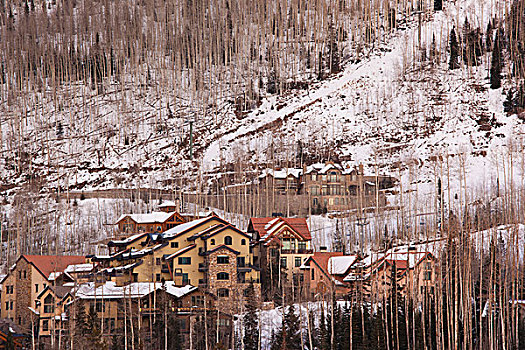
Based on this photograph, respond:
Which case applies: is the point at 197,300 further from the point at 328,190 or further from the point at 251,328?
the point at 328,190

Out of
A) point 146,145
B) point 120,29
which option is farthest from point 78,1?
point 146,145

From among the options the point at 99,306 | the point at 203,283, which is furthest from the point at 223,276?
the point at 99,306

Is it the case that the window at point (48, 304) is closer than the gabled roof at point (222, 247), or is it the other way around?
the window at point (48, 304)

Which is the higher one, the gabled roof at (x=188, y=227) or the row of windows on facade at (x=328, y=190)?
the row of windows on facade at (x=328, y=190)

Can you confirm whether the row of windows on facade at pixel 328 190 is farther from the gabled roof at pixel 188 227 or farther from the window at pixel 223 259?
the window at pixel 223 259

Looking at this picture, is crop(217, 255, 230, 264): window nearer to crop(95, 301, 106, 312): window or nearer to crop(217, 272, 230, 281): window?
crop(217, 272, 230, 281): window

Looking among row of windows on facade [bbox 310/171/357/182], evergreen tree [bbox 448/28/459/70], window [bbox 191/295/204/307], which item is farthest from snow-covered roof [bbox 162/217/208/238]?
evergreen tree [bbox 448/28/459/70]

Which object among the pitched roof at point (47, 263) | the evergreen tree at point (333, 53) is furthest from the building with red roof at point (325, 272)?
the evergreen tree at point (333, 53)
